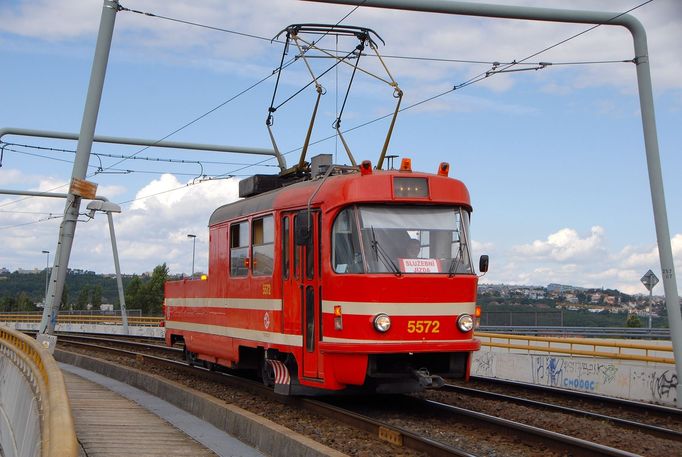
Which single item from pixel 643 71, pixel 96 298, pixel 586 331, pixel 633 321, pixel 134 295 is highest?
pixel 96 298

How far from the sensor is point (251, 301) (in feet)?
50.3

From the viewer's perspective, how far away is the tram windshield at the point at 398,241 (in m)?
12.6

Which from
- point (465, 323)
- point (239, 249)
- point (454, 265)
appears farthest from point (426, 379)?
point (239, 249)

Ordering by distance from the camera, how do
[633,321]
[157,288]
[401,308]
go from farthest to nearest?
[157,288]
[633,321]
[401,308]

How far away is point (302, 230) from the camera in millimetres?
13094

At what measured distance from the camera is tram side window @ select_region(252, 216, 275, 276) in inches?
575

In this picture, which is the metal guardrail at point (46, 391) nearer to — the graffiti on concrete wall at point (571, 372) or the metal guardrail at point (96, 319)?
the graffiti on concrete wall at point (571, 372)

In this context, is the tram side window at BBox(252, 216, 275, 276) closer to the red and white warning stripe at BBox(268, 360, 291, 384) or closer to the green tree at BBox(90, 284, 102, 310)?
the red and white warning stripe at BBox(268, 360, 291, 384)

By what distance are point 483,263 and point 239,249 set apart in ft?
16.0

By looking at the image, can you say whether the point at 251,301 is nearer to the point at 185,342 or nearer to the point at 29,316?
the point at 185,342

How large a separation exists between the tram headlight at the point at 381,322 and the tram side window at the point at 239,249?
13.4 feet

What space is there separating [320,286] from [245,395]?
4.21 meters

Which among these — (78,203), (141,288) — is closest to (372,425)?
(78,203)

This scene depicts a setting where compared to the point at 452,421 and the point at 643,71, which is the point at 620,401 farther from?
the point at 643,71
